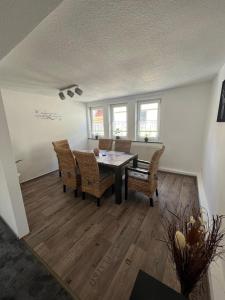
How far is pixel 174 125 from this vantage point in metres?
3.37

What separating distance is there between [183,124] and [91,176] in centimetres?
262

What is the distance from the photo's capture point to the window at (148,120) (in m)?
3.73

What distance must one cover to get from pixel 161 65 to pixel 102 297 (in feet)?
8.96

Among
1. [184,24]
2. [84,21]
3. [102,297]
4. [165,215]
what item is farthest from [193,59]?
[102,297]

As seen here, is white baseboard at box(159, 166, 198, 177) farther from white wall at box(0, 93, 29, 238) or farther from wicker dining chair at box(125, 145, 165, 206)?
white wall at box(0, 93, 29, 238)

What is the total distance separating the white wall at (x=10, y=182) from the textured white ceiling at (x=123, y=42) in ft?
2.70

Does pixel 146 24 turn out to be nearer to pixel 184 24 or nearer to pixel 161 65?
pixel 184 24

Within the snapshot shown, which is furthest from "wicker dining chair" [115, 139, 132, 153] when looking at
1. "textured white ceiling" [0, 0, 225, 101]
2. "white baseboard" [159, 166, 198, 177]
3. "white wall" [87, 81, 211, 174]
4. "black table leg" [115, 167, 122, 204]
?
"textured white ceiling" [0, 0, 225, 101]

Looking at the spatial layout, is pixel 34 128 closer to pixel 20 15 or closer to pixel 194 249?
pixel 20 15

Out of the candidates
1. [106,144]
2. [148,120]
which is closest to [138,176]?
[106,144]

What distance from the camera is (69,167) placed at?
2.39 meters

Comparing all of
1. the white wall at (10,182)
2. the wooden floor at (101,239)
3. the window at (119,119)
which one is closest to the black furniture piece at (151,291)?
the wooden floor at (101,239)

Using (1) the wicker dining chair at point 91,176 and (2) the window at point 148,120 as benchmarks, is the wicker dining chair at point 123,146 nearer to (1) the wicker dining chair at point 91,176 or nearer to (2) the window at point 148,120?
(2) the window at point 148,120

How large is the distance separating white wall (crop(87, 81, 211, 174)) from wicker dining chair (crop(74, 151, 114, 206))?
2.09 metres
